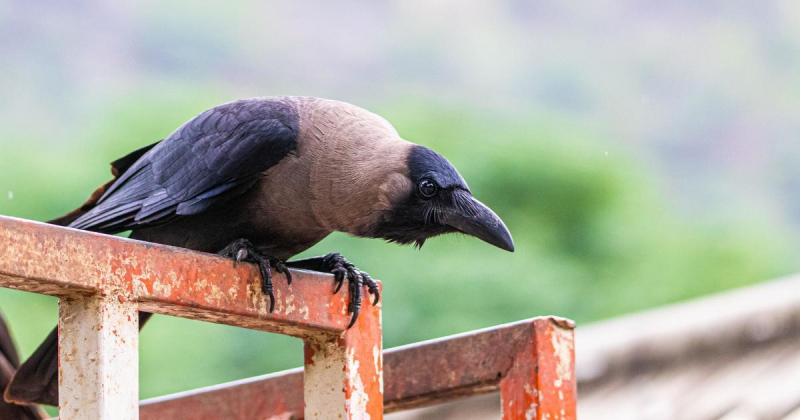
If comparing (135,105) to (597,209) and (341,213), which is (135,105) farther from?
(341,213)

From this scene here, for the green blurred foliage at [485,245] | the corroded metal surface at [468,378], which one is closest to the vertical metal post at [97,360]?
the corroded metal surface at [468,378]

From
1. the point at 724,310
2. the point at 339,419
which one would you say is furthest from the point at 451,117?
the point at 339,419

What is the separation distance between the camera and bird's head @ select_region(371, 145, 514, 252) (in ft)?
9.83

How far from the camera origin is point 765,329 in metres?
5.28

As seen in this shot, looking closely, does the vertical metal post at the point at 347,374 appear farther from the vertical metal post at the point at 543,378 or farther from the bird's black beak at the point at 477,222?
the bird's black beak at the point at 477,222

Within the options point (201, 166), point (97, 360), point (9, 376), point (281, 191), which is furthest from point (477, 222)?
point (9, 376)

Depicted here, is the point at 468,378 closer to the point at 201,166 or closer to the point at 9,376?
the point at 201,166

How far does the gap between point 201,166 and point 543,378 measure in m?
1.27

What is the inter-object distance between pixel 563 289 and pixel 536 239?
0.71m

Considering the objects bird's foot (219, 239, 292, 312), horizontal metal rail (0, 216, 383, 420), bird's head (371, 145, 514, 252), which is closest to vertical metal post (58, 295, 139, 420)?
horizontal metal rail (0, 216, 383, 420)

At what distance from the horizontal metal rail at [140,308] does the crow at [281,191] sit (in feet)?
1.10

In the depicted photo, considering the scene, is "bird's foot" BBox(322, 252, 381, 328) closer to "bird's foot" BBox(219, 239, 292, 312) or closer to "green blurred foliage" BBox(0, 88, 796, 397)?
"bird's foot" BBox(219, 239, 292, 312)

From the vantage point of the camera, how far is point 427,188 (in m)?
3.03

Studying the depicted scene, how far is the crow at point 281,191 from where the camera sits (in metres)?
3.05
